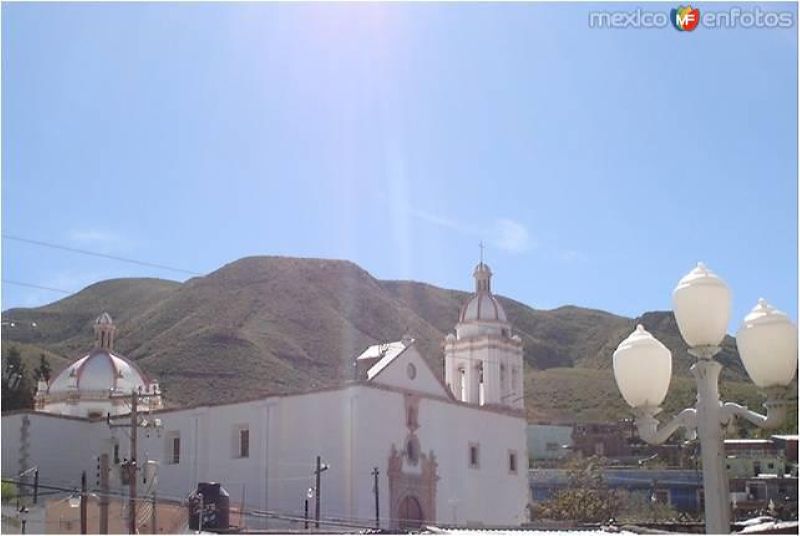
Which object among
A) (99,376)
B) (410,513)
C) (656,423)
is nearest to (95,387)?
(99,376)

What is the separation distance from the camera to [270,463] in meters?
34.7

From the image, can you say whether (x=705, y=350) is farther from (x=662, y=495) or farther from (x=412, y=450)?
(x=662, y=495)

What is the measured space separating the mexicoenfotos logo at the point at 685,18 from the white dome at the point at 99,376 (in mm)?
40553

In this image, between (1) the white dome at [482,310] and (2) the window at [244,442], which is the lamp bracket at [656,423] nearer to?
(2) the window at [244,442]

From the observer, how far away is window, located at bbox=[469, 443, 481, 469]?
3925 centimetres

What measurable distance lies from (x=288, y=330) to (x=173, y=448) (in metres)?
82.7

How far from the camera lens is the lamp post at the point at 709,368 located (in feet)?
17.9

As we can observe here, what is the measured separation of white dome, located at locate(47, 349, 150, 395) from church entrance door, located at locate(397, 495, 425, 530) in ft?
50.2

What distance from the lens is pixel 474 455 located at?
130 feet

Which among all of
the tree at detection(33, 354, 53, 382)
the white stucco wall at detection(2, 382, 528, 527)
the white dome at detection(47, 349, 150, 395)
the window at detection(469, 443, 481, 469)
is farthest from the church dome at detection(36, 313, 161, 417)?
the tree at detection(33, 354, 53, 382)

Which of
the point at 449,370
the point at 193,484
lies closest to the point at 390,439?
the point at 193,484

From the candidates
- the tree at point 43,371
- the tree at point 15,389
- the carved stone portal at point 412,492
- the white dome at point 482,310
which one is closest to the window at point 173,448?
the carved stone portal at point 412,492

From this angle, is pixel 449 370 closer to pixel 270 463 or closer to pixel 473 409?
pixel 473 409

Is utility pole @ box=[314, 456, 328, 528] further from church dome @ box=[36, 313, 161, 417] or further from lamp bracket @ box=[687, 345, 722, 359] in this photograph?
lamp bracket @ box=[687, 345, 722, 359]
